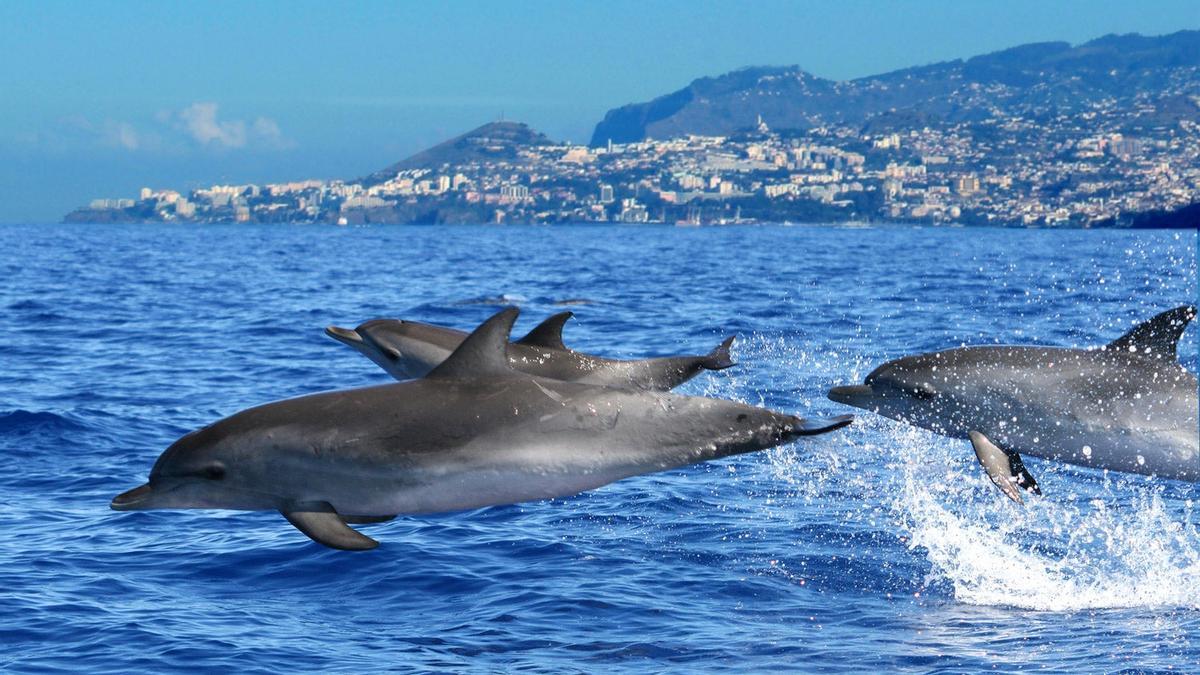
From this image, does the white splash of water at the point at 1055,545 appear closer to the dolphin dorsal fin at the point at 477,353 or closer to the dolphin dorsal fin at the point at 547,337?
the dolphin dorsal fin at the point at 547,337

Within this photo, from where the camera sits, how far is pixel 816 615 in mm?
10094

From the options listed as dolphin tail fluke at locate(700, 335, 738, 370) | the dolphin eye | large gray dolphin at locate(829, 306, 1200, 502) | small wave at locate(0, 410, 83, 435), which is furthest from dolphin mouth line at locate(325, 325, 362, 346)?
small wave at locate(0, 410, 83, 435)

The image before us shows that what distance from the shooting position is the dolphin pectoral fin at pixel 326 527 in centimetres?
591

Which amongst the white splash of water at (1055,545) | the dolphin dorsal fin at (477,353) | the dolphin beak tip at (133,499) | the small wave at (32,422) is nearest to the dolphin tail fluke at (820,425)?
the dolphin dorsal fin at (477,353)

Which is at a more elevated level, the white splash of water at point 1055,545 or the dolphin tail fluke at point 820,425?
the dolphin tail fluke at point 820,425

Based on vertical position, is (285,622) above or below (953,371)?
below

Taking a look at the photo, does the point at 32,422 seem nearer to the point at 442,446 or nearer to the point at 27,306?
the point at 442,446

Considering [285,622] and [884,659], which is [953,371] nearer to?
[884,659]

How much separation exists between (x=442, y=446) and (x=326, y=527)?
59 centimetres

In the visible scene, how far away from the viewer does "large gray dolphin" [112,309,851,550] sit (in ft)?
20.3

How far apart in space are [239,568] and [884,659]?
5.16m

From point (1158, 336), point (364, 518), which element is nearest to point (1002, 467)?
point (1158, 336)

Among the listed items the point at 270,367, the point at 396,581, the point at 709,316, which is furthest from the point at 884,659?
the point at 709,316

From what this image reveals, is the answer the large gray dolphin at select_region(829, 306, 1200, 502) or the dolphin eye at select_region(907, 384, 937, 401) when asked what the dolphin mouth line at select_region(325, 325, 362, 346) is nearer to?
the large gray dolphin at select_region(829, 306, 1200, 502)
